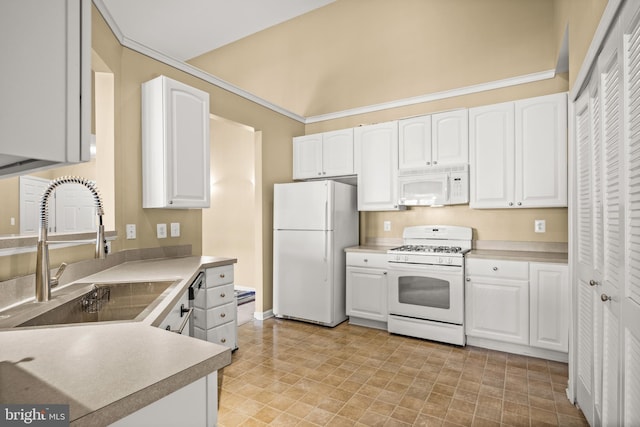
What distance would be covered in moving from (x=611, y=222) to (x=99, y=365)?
6.37ft

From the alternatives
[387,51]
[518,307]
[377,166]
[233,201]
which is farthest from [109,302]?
[387,51]

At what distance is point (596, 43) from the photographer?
5.15 ft

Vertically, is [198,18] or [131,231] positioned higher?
[198,18]

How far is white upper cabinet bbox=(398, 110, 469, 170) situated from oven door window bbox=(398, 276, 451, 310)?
46.7 inches

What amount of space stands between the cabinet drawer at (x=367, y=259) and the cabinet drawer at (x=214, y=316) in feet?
4.61

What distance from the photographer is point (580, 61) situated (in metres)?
2.02

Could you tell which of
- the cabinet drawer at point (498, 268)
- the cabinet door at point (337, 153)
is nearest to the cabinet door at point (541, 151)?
the cabinet drawer at point (498, 268)

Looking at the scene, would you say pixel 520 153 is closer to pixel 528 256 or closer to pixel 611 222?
pixel 528 256

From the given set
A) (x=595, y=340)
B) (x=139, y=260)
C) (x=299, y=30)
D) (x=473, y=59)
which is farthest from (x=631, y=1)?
(x=299, y=30)

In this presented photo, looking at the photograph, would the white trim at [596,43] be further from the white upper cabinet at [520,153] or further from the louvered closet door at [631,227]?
the white upper cabinet at [520,153]

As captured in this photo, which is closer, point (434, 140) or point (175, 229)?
point (175, 229)

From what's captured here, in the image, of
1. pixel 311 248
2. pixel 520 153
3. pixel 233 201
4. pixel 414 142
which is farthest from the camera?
pixel 233 201
